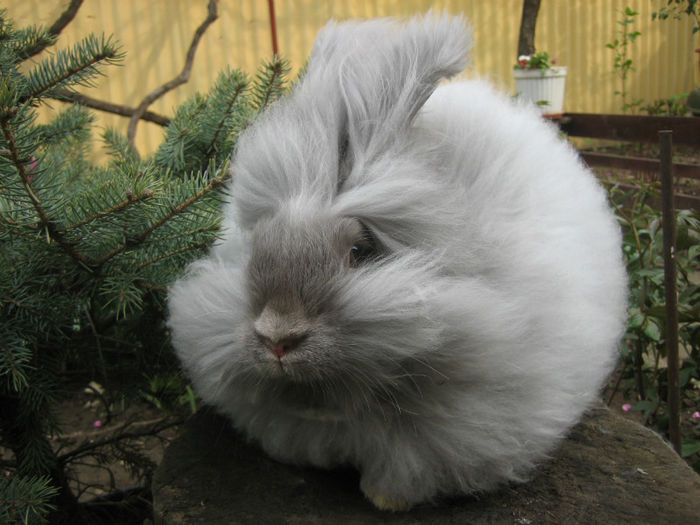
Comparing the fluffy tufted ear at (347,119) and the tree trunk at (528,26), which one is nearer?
the fluffy tufted ear at (347,119)

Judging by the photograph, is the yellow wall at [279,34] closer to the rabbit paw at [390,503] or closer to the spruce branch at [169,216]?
the spruce branch at [169,216]

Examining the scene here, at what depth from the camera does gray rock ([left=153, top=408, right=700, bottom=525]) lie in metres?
1.54

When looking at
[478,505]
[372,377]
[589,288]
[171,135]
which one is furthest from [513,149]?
[171,135]

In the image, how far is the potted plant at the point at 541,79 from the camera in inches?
227

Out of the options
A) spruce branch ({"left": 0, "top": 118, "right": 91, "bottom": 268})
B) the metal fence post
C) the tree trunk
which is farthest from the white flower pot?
spruce branch ({"left": 0, "top": 118, "right": 91, "bottom": 268})

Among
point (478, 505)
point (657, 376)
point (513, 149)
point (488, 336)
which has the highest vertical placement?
point (513, 149)

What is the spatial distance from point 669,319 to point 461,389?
92cm

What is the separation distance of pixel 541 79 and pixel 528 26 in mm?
590

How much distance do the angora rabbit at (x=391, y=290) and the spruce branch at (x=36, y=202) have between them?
27 centimetres

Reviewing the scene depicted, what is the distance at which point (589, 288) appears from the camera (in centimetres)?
174

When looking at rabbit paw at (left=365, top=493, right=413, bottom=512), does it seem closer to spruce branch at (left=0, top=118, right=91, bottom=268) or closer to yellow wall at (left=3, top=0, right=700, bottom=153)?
spruce branch at (left=0, top=118, right=91, bottom=268)

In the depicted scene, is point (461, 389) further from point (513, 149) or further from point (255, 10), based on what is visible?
point (255, 10)

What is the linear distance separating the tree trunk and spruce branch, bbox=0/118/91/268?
542cm

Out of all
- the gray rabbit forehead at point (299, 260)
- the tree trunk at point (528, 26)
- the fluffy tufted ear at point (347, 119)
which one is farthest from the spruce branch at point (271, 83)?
the tree trunk at point (528, 26)
